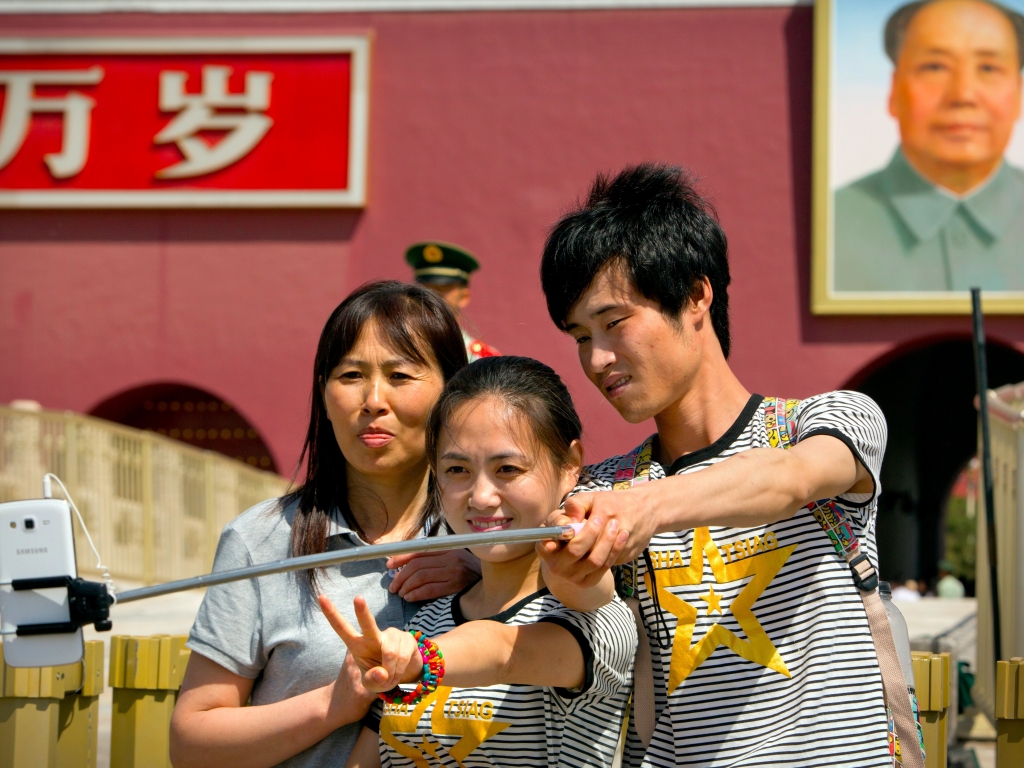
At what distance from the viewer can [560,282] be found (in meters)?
1.98

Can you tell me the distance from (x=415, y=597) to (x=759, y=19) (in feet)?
32.3

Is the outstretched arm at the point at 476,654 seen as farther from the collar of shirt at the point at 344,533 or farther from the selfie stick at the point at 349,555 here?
the collar of shirt at the point at 344,533

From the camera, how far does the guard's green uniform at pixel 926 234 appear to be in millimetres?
10148

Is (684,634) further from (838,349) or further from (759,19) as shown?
(759,19)

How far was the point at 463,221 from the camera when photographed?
36.0 ft

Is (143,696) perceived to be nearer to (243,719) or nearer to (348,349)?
(243,719)

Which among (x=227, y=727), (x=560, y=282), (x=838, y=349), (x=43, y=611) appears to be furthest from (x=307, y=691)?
(x=838, y=349)

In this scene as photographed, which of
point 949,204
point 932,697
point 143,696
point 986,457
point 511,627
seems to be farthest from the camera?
point 949,204

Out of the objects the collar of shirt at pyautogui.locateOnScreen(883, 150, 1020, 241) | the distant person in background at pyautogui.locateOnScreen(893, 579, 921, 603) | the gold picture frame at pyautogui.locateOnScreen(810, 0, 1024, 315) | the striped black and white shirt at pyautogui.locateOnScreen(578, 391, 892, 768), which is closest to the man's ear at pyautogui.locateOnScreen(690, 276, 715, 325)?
the striped black and white shirt at pyautogui.locateOnScreen(578, 391, 892, 768)

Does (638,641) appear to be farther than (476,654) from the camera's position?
Yes

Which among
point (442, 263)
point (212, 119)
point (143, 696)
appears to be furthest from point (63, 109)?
point (143, 696)

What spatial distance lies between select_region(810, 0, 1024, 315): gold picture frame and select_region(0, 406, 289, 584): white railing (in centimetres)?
493

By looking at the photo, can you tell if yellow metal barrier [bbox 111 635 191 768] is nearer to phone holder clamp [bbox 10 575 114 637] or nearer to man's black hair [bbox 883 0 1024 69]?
phone holder clamp [bbox 10 575 114 637]

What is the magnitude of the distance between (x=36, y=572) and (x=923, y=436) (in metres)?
15.8
